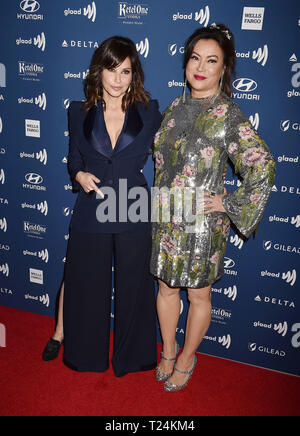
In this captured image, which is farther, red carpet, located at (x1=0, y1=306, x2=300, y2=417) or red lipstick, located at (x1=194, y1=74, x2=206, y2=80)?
red carpet, located at (x1=0, y1=306, x2=300, y2=417)

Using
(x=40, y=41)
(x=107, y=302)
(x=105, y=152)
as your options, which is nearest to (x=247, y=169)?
(x=105, y=152)

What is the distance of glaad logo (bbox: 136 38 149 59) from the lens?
2145 mm

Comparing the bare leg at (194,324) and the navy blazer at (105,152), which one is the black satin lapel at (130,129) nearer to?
the navy blazer at (105,152)

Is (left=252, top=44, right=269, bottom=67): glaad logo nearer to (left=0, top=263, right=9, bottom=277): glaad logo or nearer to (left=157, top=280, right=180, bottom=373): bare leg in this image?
(left=157, top=280, right=180, bottom=373): bare leg

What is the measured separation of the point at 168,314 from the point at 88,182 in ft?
3.06

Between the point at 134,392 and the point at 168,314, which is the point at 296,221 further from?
the point at 134,392

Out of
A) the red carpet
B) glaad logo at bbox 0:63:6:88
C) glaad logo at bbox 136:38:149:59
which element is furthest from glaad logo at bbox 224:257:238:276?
glaad logo at bbox 0:63:6:88

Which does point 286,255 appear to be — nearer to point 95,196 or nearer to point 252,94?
point 252,94

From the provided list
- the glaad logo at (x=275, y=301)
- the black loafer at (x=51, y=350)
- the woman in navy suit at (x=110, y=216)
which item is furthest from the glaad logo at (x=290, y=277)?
the black loafer at (x=51, y=350)

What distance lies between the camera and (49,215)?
271 cm

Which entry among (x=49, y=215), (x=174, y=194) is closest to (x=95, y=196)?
(x=174, y=194)

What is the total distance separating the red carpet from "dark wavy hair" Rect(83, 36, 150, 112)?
1606mm

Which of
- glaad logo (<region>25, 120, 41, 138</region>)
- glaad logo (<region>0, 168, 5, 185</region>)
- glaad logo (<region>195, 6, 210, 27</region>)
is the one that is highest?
glaad logo (<region>195, 6, 210, 27</region>)

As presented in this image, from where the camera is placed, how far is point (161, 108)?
2227 mm
